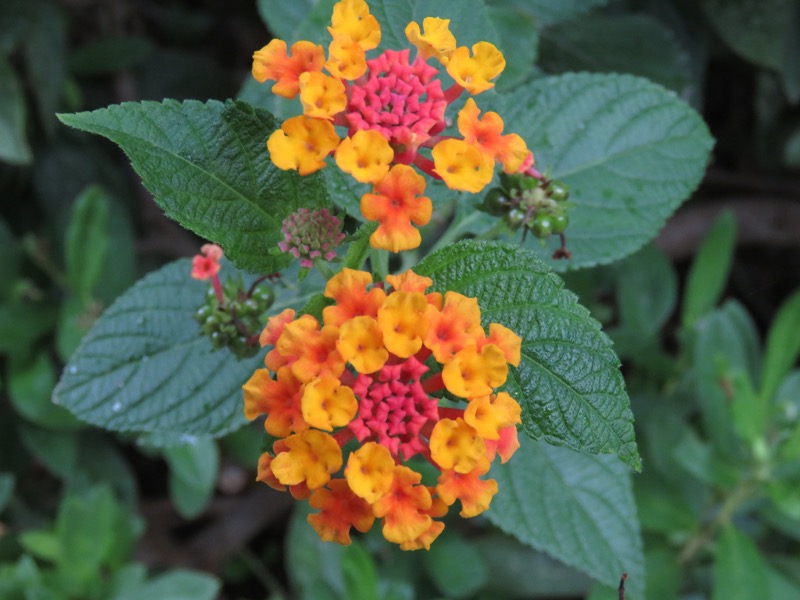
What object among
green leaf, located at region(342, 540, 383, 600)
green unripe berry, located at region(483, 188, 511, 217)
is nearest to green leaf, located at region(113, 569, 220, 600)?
green leaf, located at region(342, 540, 383, 600)

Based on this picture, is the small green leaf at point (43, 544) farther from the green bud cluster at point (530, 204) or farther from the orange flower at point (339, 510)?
the green bud cluster at point (530, 204)

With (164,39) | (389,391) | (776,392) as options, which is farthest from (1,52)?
(776,392)

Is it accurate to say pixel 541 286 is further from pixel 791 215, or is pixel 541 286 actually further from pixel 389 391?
pixel 791 215

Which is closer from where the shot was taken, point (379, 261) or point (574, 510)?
point (379, 261)

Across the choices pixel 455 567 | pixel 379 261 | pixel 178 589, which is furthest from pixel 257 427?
pixel 379 261

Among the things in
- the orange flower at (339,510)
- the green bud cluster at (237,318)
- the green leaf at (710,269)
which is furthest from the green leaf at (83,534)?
the green leaf at (710,269)

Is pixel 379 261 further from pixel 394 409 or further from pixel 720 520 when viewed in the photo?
pixel 720 520
